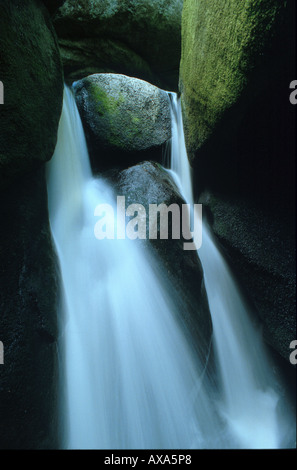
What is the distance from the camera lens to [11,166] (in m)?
1.72

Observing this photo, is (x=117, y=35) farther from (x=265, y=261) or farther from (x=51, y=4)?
(x=265, y=261)

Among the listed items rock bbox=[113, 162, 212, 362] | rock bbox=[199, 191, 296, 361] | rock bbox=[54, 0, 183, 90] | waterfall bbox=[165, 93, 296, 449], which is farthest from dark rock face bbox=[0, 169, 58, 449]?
rock bbox=[54, 0, 183, 90]

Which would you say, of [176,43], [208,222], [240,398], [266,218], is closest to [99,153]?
[208,222]

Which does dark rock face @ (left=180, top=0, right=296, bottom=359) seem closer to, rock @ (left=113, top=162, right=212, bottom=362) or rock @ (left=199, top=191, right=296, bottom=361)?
→ rock @ (left=199, top=191, right=296, bottom=361)

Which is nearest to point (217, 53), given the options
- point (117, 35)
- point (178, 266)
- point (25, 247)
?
point (178, 266)

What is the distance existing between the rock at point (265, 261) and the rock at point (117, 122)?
1465 millimetres

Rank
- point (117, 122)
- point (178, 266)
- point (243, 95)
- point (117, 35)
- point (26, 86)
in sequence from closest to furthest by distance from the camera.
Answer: point (26, 86), point (243, 95), point (178, 266), point (117, 122), point (117, 35)

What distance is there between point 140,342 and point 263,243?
1598 mm

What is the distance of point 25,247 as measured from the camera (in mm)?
1893

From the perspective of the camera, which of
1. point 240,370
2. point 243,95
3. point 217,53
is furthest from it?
point 240,370

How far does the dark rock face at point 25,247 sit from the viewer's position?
1.60 metres

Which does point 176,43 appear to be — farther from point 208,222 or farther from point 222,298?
point 222,298

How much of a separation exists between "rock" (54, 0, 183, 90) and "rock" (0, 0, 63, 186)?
10.0 feet

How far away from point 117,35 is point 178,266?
203 inches
